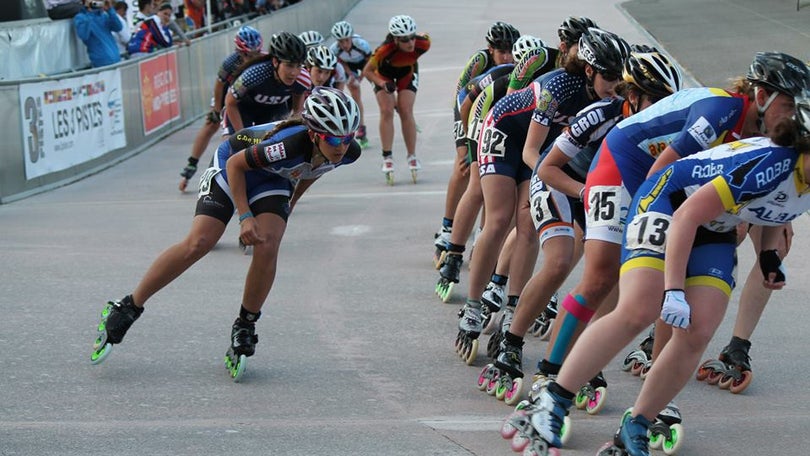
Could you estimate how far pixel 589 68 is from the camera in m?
6.69

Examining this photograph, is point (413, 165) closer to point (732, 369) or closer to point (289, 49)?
point (289, 49)

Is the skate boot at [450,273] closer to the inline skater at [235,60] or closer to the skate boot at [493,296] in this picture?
the skate boot at [493,296]

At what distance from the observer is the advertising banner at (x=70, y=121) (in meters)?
14.7

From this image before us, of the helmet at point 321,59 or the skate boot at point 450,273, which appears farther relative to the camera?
the helmet at point 321,59

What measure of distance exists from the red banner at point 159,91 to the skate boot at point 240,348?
12394 millimetres

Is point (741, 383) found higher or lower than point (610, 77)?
lower

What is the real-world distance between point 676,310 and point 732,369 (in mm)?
2226

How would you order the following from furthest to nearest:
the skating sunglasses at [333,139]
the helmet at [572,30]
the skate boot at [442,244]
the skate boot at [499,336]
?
the skate boot at [442,244]
the helmet at [572,30]
the skate boot at [499,336]
the skating sunglasses at [333,139]

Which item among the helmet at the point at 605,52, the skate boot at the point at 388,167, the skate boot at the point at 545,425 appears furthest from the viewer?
the skate boot at the point at 388,167

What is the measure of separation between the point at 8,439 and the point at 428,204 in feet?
27.7

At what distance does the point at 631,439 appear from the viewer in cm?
527

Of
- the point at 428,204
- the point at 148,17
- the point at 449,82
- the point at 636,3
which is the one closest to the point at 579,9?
the point at 636,3

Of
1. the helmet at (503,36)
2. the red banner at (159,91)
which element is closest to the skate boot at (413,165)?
the helmet at (503,36)

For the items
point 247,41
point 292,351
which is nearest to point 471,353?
point 292,351
